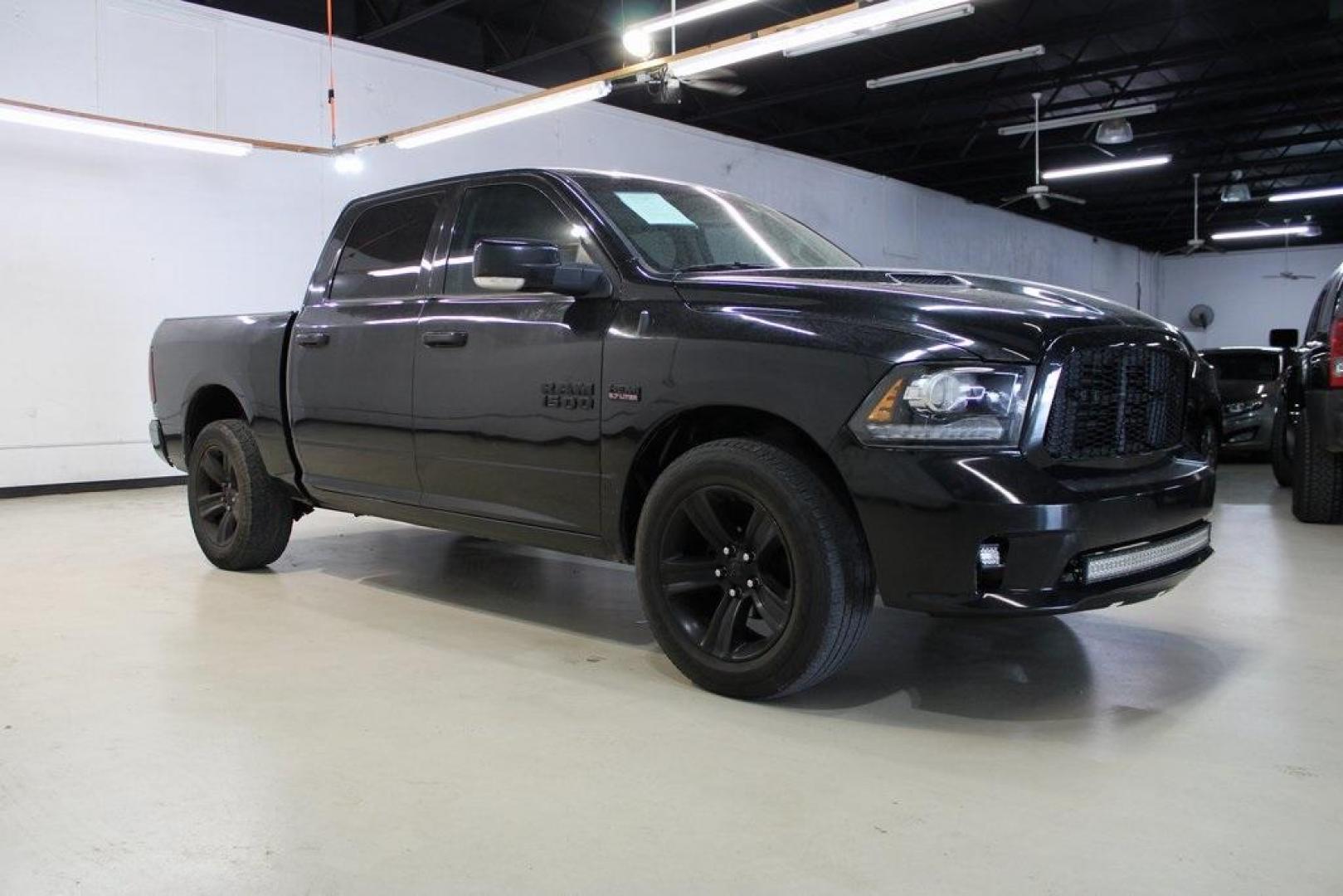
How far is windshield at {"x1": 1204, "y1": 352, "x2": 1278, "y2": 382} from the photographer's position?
11.2 m

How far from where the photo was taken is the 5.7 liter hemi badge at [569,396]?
3.39 metres

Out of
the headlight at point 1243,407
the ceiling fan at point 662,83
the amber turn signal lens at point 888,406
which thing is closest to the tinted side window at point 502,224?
the amber turn signal lens at point 888,406

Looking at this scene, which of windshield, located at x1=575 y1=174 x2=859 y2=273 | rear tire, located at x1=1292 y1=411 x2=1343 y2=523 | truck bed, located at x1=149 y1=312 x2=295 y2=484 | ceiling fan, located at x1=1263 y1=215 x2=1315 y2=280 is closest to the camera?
windshield, located at x1=575 y1=174 x2=859 y2=273

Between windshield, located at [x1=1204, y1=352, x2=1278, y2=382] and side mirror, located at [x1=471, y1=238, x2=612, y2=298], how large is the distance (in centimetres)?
976

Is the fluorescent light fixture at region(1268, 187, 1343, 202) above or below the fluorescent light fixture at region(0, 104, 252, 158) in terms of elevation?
above

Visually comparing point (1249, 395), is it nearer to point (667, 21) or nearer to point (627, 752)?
point (667, 21)

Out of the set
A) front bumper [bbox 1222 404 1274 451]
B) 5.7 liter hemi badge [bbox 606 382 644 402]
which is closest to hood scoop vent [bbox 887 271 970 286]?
5.7 liter hemi badge [bbox 606 382 644 402]

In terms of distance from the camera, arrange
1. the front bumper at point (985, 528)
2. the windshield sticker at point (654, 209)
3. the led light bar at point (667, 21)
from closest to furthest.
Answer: the front bumper at point (985, 528) < the windshield sticker at point (654, 209) < the led light bar at point (667, 21)

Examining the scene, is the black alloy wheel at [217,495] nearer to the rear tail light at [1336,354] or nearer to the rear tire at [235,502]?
the rear tire at [235,502]

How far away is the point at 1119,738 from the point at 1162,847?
2.23 ft

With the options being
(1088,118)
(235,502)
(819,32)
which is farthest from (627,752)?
(1088,118)

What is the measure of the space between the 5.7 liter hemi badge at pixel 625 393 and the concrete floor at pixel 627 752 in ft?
2.97

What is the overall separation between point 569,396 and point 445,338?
0.69 metres

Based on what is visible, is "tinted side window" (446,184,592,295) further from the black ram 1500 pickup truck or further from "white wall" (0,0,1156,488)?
"white wall" (0,0,1156,488)
